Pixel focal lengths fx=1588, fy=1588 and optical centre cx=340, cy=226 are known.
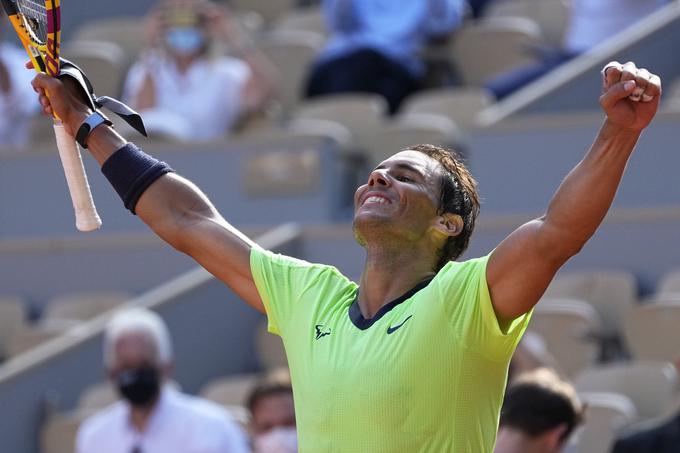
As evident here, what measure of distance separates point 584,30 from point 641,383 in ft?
12.4

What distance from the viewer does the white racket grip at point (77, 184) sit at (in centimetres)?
356

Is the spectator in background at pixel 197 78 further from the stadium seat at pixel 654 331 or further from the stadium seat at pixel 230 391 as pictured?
the stadium seat at pixel 654 331

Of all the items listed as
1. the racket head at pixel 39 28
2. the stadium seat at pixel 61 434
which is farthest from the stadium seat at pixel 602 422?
the racket head at pixel 39 28

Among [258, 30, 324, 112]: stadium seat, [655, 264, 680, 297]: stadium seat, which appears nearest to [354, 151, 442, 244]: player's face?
[655, 264, 680, 297]: stadium seat

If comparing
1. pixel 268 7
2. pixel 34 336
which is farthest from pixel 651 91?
pixel 268 7

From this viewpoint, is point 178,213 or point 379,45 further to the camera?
point 379,45

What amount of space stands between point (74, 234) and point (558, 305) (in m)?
3.50

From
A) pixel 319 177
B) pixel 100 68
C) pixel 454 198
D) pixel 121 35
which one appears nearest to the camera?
pixel 454 198

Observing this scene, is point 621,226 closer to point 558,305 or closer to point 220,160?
point 558,305

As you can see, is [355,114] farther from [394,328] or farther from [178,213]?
[394,328]

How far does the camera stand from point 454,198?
11.1 feet

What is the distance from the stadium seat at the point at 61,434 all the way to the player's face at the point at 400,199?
389 cm

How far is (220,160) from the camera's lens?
8945 millimetres

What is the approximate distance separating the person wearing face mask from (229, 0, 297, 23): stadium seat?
5.86 m
